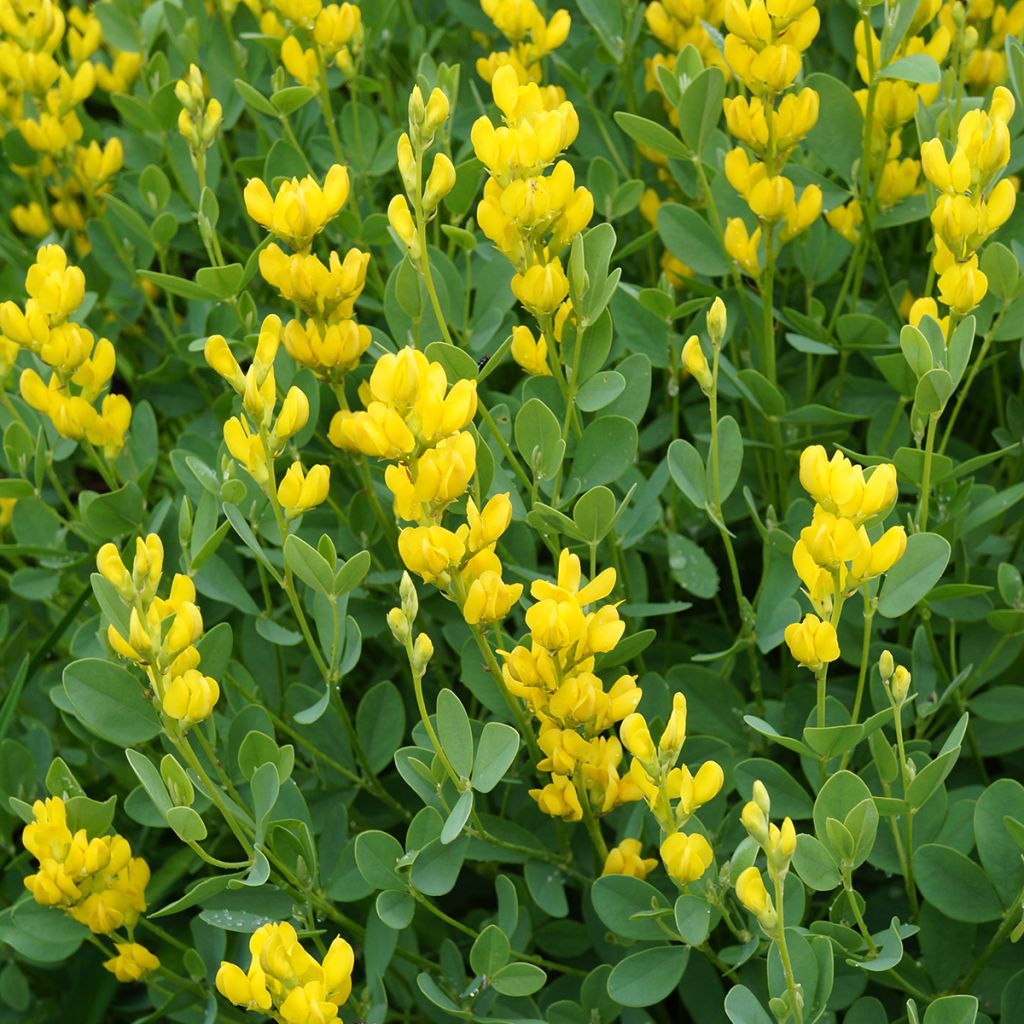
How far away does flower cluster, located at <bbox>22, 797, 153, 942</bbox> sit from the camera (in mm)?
1203

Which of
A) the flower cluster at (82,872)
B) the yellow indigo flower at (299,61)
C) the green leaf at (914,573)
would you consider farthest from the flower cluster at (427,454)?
the yellow indigo flower at (299,61)

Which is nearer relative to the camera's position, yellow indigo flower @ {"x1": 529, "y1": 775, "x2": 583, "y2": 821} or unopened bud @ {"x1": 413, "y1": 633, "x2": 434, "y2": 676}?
unopened bud @ {"x1": 413, "y1": 633, "x2": 434, "y2": 676}

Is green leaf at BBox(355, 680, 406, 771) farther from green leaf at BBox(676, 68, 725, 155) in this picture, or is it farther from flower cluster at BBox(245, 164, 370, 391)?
green leaf at BBox(676, 68, 725, 155)

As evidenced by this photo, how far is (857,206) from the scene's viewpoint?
1550mm

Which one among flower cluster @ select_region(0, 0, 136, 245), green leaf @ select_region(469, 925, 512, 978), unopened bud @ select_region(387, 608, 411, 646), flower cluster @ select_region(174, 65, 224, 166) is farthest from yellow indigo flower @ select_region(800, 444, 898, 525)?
flower cluster @ select_region(0, 0, 136, 245)

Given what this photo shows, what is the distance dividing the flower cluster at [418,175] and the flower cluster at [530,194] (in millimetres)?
36

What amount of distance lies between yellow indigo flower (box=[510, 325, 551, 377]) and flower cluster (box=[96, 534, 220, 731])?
40cm

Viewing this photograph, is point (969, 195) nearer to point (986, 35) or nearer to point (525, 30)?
point (525, 30)

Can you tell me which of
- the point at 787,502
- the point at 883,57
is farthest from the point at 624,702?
the point at 883,57

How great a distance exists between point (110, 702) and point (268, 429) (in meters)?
0.28

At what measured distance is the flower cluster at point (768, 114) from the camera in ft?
4.10

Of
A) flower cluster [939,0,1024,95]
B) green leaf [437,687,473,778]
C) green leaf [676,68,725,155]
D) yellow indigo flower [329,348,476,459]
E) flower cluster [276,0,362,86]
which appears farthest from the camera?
flower cluster [939,0,1024,95]

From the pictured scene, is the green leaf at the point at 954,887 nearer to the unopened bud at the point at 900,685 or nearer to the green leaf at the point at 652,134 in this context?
the unopened bud at the point at 900,685

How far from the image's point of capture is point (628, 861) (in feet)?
3.95
